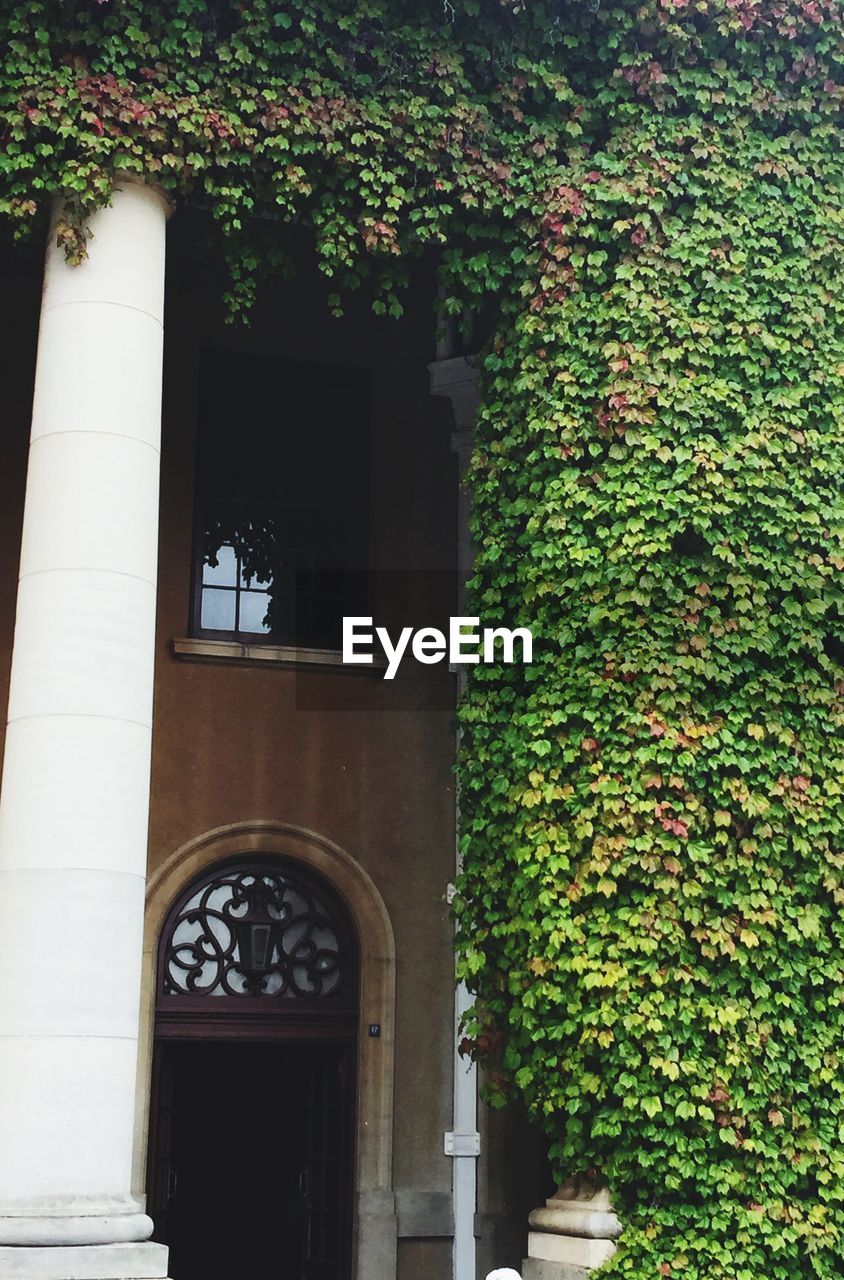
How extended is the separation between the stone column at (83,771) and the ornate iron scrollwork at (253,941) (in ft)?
12.5

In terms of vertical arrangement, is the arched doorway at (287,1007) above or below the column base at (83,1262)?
above

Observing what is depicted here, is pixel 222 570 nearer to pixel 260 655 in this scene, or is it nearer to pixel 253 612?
pixel 253 612

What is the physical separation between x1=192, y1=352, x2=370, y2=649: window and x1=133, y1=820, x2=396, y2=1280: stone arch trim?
1.77m

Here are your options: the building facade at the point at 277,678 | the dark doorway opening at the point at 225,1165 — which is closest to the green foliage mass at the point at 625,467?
the building facade at the point at 277,678

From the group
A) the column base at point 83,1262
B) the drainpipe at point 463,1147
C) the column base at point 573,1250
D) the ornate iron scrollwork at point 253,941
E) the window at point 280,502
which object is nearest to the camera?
the column base at point 83,1262

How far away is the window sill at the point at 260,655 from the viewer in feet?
42.7

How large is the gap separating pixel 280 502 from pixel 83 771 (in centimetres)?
560

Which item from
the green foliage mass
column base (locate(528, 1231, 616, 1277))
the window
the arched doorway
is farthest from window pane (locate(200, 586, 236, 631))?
column base (locate(528, 1231, 616, 1277))

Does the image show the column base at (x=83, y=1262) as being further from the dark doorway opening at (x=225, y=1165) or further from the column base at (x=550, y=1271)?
the dark doorway opening at (x=225, y=1165)

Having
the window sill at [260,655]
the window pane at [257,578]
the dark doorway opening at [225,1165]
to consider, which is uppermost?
the window pane at [257,578]

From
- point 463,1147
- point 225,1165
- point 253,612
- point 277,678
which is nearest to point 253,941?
point 277,678

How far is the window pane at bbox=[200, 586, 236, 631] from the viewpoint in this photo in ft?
44.3

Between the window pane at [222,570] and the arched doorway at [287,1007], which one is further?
the window pane at [222,570]

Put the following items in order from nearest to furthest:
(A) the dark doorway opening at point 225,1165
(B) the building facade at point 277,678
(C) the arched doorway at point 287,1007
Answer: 1. (B) the building facade at point 277,678
2. (C) the arched doorway at point 287,1007
3. (A) the dark doorway opening at point 225,1165
